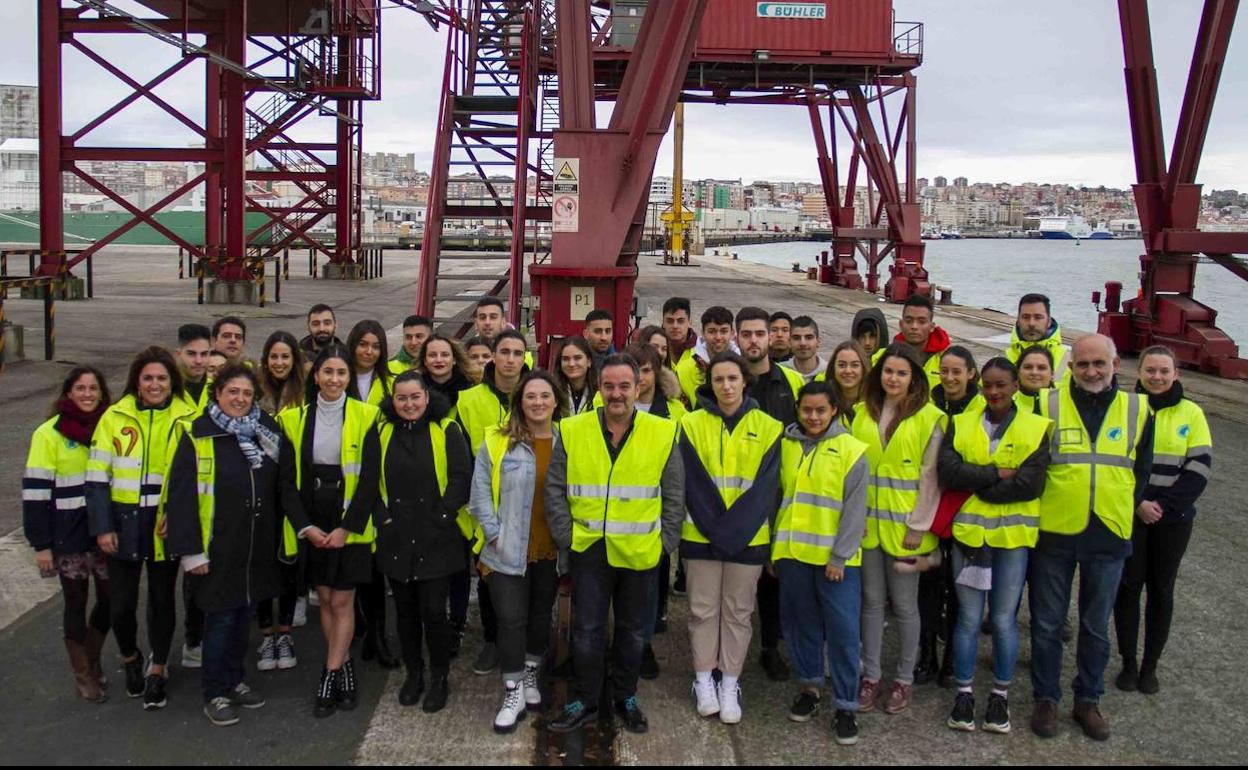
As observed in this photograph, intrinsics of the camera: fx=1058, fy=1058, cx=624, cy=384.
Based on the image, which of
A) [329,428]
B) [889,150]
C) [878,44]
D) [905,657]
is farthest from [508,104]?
[889,150]

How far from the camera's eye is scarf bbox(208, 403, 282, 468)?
476 cm

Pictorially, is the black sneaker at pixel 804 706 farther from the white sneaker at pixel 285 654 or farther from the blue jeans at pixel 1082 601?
the white sneaker at pixel 285 654

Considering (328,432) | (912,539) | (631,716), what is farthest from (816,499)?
(328,432)

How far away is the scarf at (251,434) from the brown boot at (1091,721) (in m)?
3.91

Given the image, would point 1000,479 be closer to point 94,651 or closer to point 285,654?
point 285,654

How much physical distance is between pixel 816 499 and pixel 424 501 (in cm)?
179

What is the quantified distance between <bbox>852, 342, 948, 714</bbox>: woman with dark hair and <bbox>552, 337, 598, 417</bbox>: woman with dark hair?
1.44 metres

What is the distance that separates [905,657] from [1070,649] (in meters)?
1.43

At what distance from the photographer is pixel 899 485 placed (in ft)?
16.1

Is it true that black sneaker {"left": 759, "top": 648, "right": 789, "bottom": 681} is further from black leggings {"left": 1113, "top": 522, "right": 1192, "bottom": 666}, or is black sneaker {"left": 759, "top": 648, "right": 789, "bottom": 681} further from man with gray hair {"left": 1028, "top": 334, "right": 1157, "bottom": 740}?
black leggings {"left": 1113, "top": 522, "right": 1192, "bottom": 666}

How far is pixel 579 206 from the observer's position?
9.64 meters

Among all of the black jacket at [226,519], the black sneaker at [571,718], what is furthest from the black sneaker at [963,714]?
→ the black jacket at [226,519]

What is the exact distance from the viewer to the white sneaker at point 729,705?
190 inches

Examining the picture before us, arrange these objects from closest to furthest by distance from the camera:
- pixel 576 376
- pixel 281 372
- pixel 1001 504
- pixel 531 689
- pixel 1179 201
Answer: pixel 1001 504 → pixel 531 689 → pixel 576 376 → pixel 281 372 → pixel 1179 201
